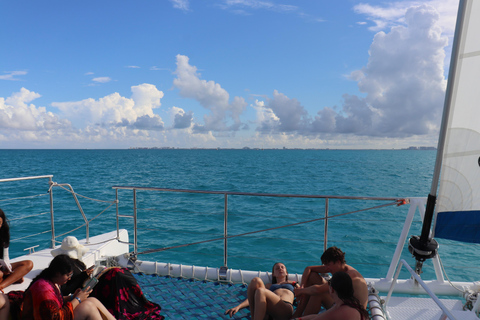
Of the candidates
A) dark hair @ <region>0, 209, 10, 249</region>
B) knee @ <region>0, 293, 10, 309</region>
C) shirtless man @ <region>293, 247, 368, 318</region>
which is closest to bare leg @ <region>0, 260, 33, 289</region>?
dark hair @ <region>0, 209, 10, 249</region>

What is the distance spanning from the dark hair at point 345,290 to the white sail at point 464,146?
0.69 metres

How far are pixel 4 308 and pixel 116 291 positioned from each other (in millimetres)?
850

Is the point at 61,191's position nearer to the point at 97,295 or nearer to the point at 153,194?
the point at 153,194

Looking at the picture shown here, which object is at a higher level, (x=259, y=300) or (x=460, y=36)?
(x=460, y=36)

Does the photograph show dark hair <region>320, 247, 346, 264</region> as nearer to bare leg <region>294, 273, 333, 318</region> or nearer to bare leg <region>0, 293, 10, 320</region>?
bare leg <region>294, 273, 333, 318</region>

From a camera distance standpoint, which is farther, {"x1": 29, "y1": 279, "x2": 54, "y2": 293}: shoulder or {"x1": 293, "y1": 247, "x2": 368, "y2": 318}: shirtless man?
{"x1": 293, "y1": 247, "x2": 368, "y2": 318}: shirtless man

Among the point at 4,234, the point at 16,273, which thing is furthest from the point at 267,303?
the point at 4,234

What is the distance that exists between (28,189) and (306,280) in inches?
889

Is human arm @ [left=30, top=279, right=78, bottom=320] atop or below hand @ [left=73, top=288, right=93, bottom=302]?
atop

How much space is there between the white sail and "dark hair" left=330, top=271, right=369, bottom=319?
686mm

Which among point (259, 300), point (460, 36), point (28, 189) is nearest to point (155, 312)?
point (259, 300)

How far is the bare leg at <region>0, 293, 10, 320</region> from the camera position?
234cm

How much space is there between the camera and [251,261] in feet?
27.1

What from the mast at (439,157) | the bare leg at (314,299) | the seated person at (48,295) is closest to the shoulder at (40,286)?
the seated person at (48,295)
